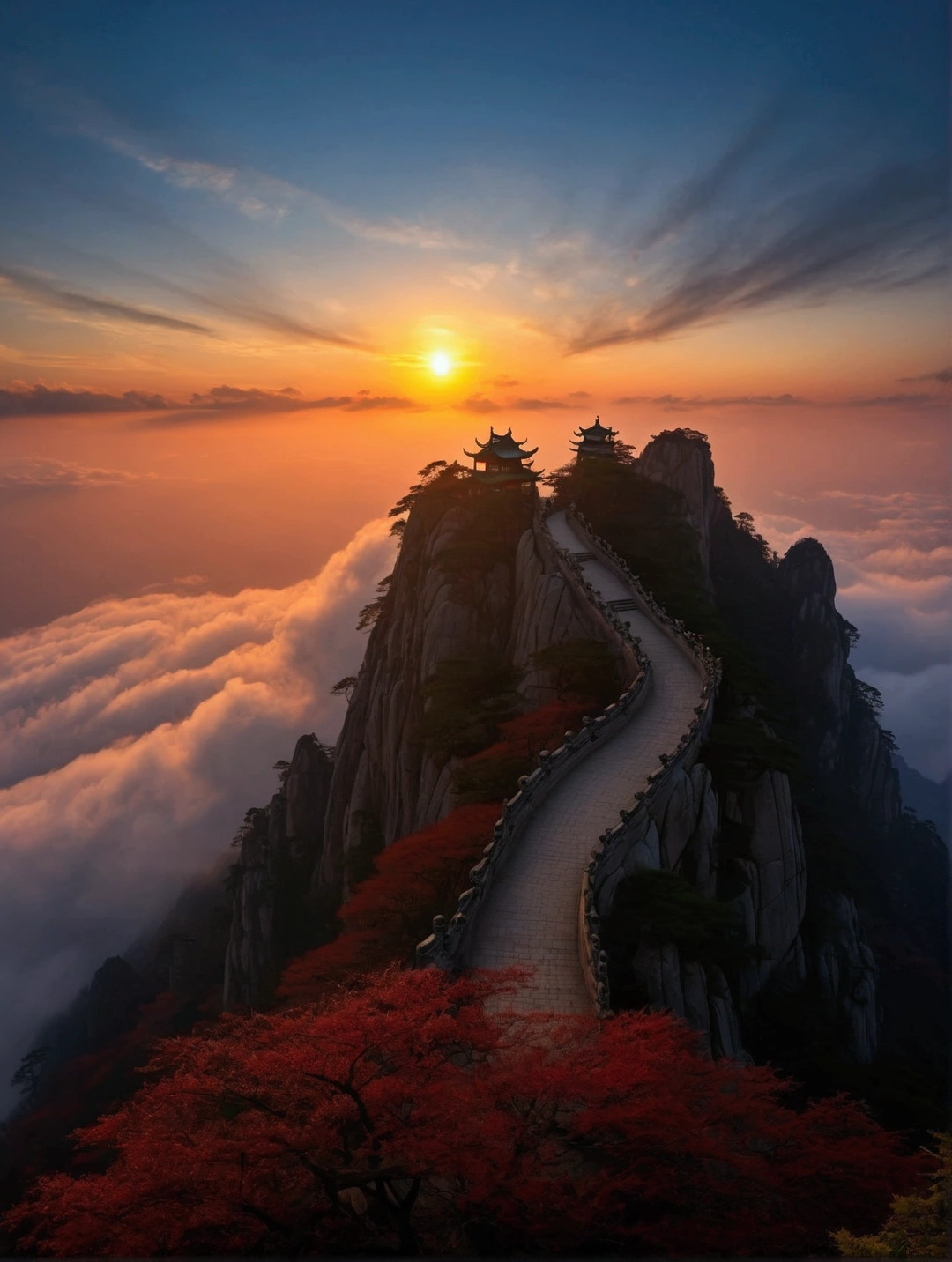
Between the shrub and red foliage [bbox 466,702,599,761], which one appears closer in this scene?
red foliage [bbox 466,702,599,761]

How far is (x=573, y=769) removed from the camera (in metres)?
23.9

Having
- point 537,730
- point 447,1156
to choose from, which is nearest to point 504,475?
point 537,730

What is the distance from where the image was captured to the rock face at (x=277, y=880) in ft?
146

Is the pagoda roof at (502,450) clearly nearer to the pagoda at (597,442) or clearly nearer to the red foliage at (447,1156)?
the pagoda at (597,442)

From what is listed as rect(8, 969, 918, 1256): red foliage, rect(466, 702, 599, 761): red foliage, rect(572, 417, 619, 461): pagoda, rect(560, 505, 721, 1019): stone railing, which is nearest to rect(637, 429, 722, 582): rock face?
rect(572, 417, 619, 461): pagoda

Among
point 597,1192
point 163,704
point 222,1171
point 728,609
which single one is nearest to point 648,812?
point 597,1192

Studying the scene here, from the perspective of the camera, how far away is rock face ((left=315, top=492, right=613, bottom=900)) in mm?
35250

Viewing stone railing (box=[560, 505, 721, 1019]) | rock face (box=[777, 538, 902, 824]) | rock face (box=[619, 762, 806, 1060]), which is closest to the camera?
stone railing (box=[560, 505, 721, 1019])

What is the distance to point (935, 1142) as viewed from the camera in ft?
62.7

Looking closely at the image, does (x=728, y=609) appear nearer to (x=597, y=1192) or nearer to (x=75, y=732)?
(x=597, y=1192)

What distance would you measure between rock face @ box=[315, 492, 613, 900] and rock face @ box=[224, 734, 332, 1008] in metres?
2.40

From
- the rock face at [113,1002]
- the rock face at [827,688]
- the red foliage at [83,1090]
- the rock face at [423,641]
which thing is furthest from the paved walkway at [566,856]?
the rock face at [113,1002]

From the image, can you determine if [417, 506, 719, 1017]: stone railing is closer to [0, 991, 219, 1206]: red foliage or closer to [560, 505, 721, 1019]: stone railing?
[560, 505, 721, 1019]: stone railing

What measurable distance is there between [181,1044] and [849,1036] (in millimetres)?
22313
